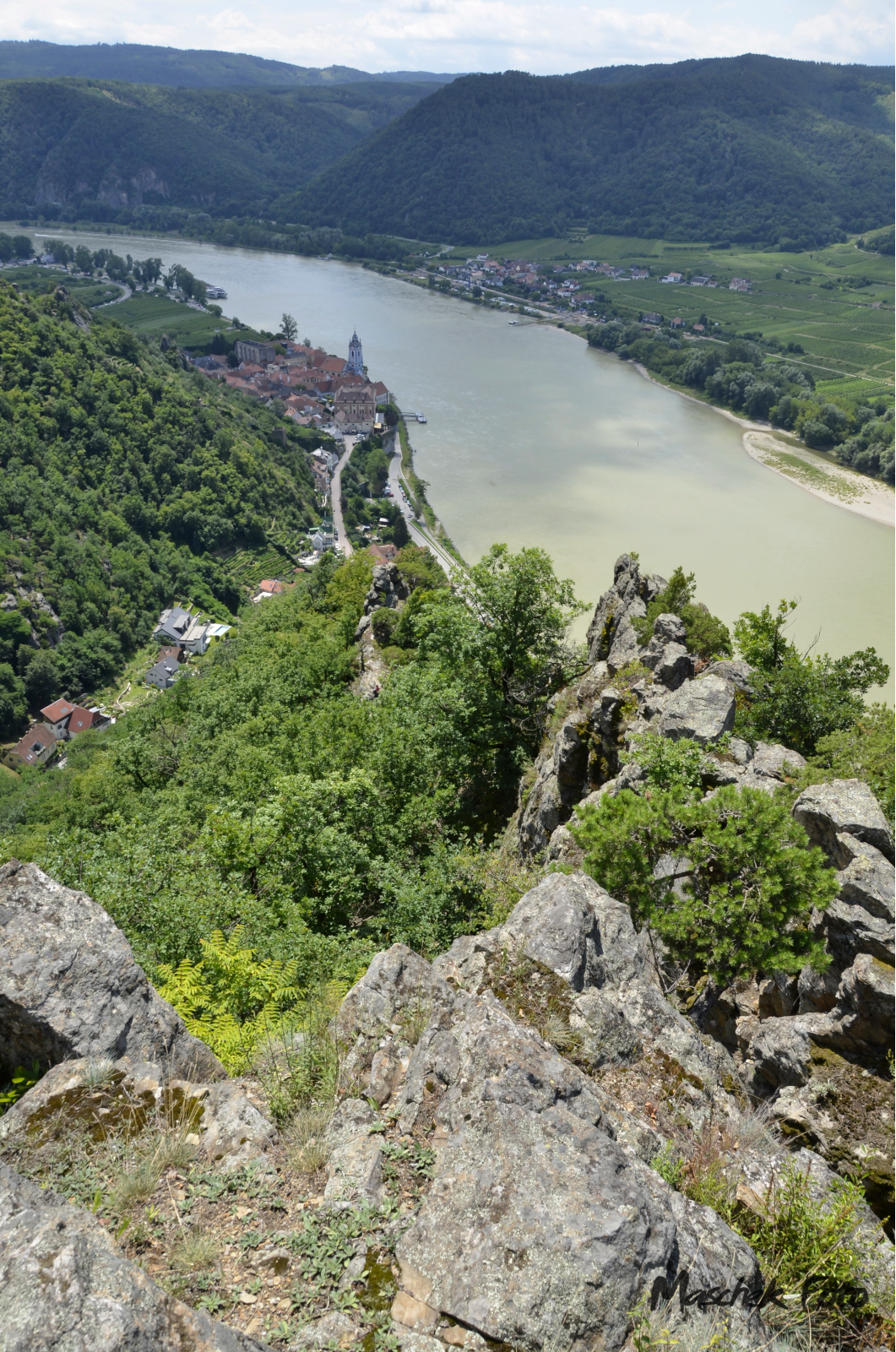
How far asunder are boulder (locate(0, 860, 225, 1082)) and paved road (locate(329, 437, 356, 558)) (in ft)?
216

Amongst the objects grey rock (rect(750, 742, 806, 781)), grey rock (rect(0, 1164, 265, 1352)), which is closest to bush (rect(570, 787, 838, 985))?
grey rock (rect(750, 742, 806, 781))

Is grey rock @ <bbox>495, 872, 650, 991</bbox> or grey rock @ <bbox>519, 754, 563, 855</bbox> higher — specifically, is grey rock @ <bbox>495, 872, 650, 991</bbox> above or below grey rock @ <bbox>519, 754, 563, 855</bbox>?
above

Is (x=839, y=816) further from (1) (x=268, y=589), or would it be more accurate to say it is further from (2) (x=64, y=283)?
(2) (x=64, y=283)

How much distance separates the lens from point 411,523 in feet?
225

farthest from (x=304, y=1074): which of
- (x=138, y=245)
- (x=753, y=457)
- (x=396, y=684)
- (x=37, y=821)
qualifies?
(x=138, y=245)

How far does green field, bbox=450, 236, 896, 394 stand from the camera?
11438 cm

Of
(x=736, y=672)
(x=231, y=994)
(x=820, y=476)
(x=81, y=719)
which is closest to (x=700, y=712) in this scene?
(x=736, y=672)

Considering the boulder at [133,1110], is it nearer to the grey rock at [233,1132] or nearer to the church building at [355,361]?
the grey rock at [233,1132]

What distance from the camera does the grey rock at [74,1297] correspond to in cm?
316

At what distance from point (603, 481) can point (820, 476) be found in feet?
72.2

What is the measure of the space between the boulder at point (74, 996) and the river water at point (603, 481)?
40.0 meters

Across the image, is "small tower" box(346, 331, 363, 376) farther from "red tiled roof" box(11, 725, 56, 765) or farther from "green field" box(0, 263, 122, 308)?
"red tiled roof" box(11, 725, 56, 765)

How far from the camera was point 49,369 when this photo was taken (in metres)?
83.2

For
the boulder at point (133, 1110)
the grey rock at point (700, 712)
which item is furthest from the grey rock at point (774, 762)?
the boulder at point (133, 1110)
